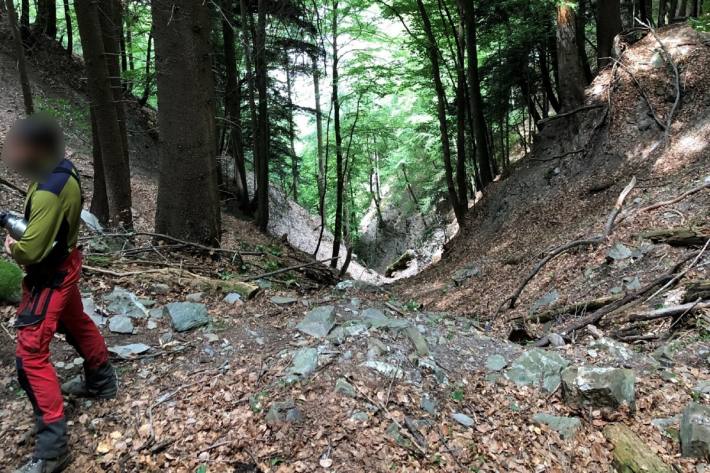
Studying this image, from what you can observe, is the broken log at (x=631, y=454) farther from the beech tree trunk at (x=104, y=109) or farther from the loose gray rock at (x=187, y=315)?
the beech tree trunk at (x=104, y=109)

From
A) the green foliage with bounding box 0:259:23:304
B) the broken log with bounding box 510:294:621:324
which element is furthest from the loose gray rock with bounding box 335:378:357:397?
the broken log with bounding box 510:294:621:324

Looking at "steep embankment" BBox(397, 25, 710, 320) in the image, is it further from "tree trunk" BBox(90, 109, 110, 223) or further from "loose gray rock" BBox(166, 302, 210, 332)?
"tree trunk" BBox(90, 109, 110, 223)

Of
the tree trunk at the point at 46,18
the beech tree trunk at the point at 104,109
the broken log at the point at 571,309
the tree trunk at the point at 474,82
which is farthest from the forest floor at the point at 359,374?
the tree trunk at the point at 46,18

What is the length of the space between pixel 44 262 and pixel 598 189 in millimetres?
10135

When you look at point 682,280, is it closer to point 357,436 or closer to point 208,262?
point 357,436

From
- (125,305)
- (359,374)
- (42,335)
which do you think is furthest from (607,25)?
(42,335)

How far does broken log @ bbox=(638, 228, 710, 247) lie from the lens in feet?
18.8

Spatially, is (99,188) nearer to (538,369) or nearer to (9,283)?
(9,283)

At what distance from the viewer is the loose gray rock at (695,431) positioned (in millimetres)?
3209

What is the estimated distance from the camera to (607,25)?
450 inches

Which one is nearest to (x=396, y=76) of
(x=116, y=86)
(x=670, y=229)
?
(x=116, y=86)

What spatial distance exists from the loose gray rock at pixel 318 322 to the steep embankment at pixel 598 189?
3.35 m

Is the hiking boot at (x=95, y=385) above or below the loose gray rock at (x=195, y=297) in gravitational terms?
below

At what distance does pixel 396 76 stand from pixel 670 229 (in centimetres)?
1007
